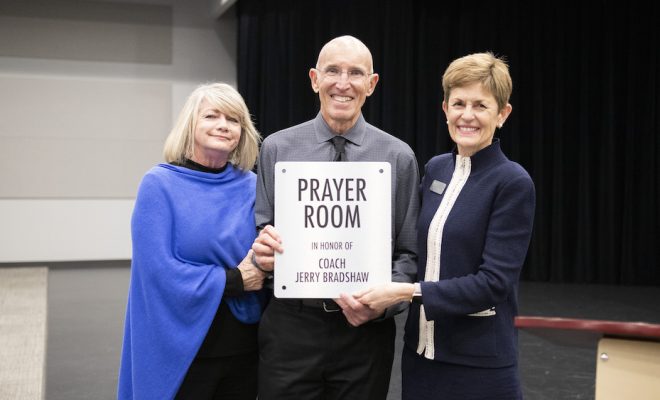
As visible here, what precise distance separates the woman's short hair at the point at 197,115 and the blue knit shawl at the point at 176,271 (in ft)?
0.30

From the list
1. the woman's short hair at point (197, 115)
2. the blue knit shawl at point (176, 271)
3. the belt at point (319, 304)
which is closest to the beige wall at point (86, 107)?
the woman's short hair at point (197, 115)

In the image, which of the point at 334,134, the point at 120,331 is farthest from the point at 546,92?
the point at 334,134

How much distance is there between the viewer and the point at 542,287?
295 inches

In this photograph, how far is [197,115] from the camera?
6.79 ft

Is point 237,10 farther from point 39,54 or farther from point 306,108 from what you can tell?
point 39,54

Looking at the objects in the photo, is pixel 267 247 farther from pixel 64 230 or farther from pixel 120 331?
pixel 64 230

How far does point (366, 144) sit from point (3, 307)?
4.57m

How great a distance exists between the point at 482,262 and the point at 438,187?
23 centimetres

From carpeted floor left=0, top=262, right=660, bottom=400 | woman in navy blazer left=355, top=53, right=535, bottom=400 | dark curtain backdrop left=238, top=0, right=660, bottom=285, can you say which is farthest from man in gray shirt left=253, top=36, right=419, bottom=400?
dark curtain backdrop left=238, top=0, right=660, bottom=285

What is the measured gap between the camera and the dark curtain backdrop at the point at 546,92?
7.68 metres

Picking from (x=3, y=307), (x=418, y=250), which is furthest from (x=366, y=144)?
(x=3, y=307)

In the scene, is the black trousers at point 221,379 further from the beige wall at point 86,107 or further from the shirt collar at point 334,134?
the beige wall at point 86,107

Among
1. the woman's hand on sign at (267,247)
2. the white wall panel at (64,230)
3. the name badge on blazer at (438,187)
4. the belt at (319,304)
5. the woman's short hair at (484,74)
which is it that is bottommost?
the white wall panel at (64,230)

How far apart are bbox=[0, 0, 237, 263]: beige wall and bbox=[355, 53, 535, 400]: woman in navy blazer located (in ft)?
23.8
